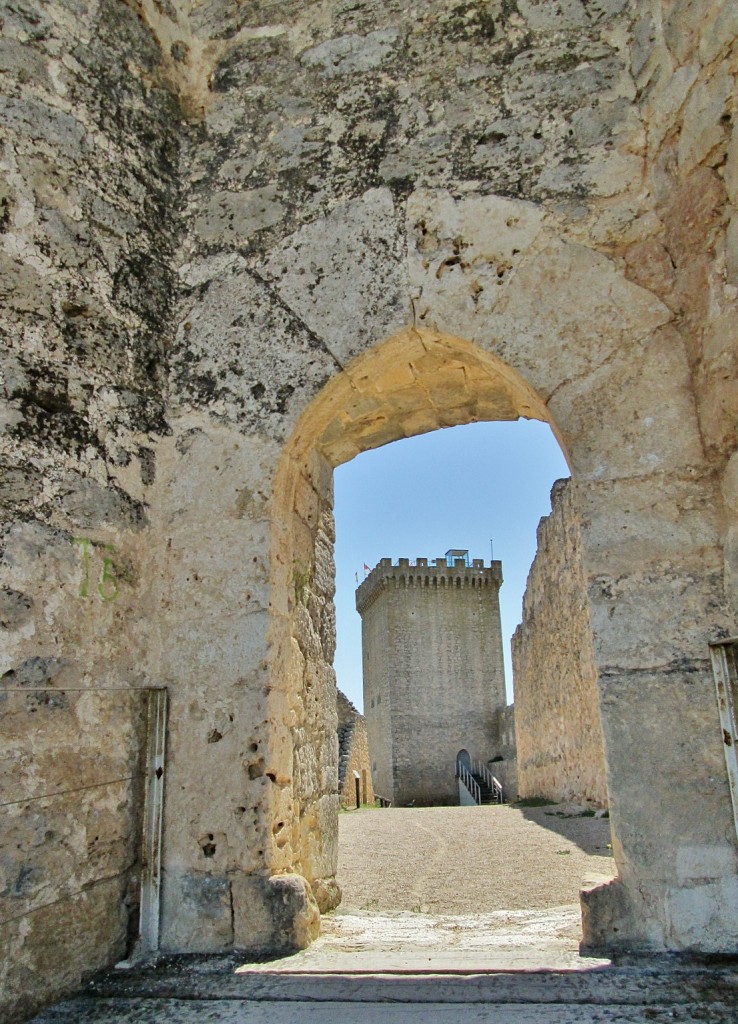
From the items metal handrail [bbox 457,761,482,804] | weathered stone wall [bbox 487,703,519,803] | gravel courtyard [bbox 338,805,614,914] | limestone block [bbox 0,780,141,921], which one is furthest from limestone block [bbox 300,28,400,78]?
metal handrail [bbox 457,761,482,804]

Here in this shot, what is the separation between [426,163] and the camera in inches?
114

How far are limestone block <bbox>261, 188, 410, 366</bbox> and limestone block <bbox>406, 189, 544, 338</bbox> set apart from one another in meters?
0.08

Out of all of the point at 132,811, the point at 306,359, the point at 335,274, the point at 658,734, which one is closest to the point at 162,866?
the point at 132,811

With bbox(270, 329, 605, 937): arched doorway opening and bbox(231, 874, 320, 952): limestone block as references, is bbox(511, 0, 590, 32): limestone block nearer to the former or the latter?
bbox(270, 329, 605, 937): arched doorway opening

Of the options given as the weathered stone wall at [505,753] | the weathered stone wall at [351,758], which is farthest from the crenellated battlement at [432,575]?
the weathered stone wall at [351,758]

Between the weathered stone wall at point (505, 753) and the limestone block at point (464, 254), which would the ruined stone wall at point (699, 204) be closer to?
the limestone block at point (464, 254)

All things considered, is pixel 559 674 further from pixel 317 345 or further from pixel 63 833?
pixel 63 833

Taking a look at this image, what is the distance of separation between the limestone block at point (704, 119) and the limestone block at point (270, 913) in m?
2.65

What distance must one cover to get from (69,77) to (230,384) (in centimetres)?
123

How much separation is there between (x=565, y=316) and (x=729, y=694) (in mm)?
1345

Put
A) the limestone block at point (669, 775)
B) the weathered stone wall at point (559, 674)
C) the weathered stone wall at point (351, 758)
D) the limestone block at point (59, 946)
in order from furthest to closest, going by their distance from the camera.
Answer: the weathered stone wall at point (351, 758), the weathered stone wall at point (559, 674), the limestone block at point (669, 775), the limestone block at point (59, 946)

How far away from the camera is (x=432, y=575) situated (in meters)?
27.8

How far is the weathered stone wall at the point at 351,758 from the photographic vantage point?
13571mm

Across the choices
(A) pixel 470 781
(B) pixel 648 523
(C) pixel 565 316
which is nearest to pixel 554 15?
(C) pixel 565 316
